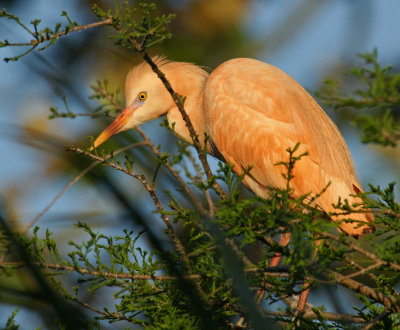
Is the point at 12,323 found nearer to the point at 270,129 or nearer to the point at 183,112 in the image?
the point at 183,112

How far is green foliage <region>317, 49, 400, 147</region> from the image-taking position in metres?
1.28

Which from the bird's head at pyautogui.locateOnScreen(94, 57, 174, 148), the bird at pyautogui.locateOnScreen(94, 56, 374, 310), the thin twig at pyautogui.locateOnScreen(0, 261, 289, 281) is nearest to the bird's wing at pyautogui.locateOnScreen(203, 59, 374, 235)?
the bird at pyautogui.locateOnScreen(94, 56, 374, 310)

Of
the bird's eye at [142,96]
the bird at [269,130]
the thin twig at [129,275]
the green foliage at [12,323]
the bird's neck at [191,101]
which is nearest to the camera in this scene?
the green foliage at [12,323]

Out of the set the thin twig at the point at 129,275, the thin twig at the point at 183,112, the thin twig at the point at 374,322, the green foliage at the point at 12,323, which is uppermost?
the thin twig at the point at 183,112

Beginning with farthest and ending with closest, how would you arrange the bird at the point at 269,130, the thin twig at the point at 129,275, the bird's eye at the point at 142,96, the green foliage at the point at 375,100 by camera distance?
the bird's eye at the point at 142,96 → the bird at the point at 269,130 → the thin twig at the point at 129,275 → the green foliage at the point at 375,100

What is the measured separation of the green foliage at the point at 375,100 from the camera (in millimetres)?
1277

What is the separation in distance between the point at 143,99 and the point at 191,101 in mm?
369

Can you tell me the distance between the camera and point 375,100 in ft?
4.32

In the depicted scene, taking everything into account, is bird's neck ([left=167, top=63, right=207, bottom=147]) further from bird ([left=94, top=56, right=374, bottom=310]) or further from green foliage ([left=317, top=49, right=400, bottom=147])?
green foliage ([left=317, top=49, right=400, bottom=147])

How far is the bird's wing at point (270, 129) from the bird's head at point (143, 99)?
1.45 ft

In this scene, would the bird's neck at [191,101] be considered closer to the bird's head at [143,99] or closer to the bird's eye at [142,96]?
the bird's head at [143,99]

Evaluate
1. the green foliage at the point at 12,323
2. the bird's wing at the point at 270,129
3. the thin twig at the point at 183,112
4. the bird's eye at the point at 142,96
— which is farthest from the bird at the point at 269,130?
the green foliage at the point at 12,323

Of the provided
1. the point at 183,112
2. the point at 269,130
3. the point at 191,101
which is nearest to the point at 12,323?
the point at 183,112

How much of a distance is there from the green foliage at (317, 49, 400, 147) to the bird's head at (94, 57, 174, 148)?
7.26 ft
